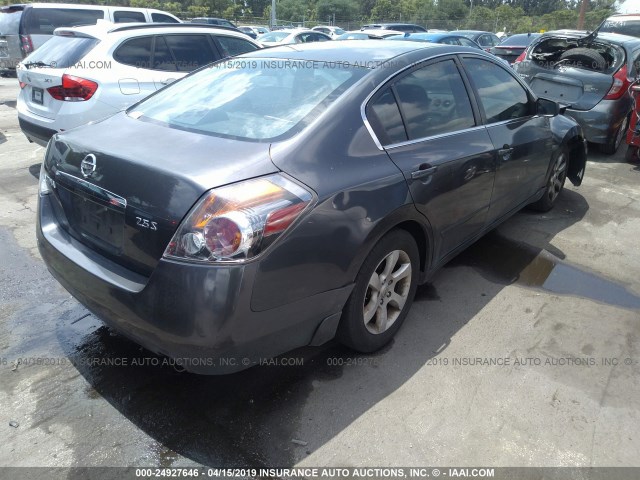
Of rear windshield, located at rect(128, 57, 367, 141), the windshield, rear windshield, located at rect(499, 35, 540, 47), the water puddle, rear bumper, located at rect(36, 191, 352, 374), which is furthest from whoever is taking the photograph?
the windshield

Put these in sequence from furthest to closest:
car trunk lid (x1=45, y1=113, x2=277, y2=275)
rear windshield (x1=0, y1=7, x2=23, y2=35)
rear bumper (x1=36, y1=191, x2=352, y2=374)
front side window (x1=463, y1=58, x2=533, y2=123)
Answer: rear windshield (x1=0, y1=7, x2=23, y2=35), front side window (x1=463, y1=58, x2=533, y2=123), car trunk lid (x1=45, y1=113, x2=277, y2=275), rear bumper (x1=36, y1=191, x2=352, y2=374)

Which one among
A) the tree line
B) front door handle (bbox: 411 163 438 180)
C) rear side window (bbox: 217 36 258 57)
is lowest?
the tree line

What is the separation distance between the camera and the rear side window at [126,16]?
35.7 feet

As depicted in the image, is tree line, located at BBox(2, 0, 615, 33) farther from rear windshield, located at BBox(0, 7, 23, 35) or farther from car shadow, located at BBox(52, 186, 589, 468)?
car shadow, located at BBox(52, 186, 589, 468)

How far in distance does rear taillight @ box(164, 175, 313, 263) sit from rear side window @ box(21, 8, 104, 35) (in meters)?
11.0

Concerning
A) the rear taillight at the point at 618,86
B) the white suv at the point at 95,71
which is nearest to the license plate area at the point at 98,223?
the white suv at the point at 95,71

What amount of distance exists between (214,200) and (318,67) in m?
1.32

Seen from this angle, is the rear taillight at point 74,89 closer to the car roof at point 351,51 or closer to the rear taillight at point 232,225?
the car roof at point 351,51

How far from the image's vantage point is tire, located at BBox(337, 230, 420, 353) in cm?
260

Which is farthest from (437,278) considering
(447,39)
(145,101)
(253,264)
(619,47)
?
(447,39)

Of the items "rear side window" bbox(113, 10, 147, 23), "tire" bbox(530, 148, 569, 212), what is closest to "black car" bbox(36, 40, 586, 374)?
"tire" bbox(530, 148, 569, 212)

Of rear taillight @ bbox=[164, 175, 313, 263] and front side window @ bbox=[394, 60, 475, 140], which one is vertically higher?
front side window @ bbox=[394, 60, 475, 140]

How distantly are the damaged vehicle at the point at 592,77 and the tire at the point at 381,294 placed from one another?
553cm

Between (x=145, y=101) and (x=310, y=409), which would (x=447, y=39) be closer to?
(x=145, y=101)
